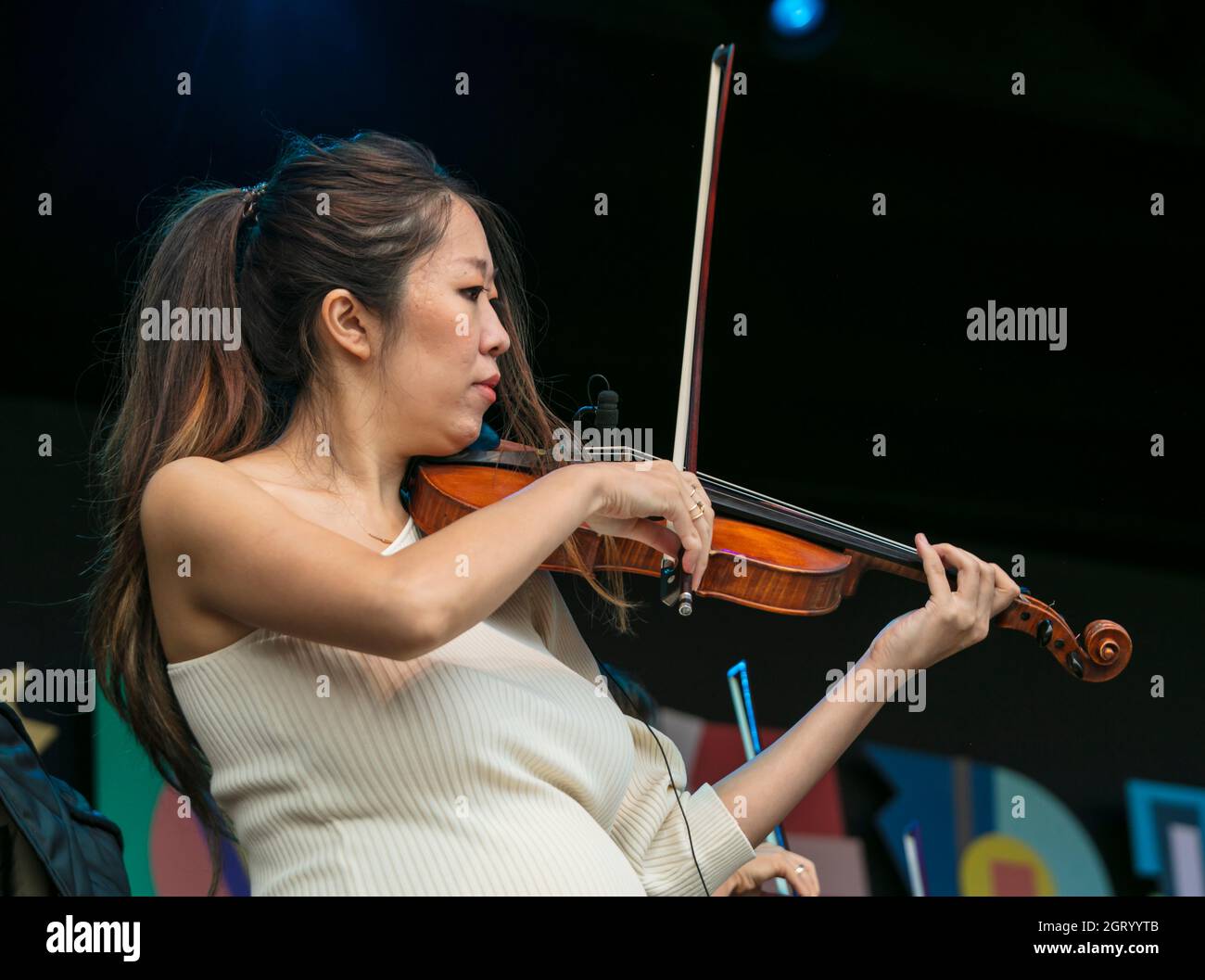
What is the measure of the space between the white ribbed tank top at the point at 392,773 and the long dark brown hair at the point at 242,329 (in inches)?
5.2

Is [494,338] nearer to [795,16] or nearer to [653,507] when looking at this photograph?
[653,507]

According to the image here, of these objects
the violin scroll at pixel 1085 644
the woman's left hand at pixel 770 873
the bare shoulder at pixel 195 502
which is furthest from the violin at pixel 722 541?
the woman's left hand at pixel 770 873

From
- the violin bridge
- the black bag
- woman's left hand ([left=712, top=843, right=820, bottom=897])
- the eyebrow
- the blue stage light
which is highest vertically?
the blue stage light

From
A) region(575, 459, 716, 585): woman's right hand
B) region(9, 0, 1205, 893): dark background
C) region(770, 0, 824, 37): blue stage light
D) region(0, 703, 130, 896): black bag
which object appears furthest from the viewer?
region(770, 0, 824, 37): blue stage light

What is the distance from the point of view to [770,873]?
1815 millimetres

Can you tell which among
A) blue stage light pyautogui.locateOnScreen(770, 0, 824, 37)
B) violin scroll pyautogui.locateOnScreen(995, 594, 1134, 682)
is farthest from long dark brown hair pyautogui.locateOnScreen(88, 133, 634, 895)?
blue stage light pyautogui.locateOnScreen(770, 0, 824, 37)

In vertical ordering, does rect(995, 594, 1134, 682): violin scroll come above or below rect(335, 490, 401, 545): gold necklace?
below

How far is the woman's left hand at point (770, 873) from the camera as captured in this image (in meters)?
1.80

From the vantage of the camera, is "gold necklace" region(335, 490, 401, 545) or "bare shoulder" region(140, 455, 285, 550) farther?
"gold necklace" region(335, 490, 401, 545)

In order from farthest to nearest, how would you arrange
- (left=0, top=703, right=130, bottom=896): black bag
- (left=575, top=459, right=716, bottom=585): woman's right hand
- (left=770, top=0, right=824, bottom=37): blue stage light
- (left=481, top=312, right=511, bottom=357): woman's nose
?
1. (left=770, top=0, right=824, bottom=37): blue stage light
2. (left=481, top=312, right=511, bottom=357): woman's nose
3. (left=575, top=459, right=716, bottom=585): woman's right hand
4. (left=0, top=703, right=130, bottom=896): black bag

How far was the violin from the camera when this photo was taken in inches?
62.0

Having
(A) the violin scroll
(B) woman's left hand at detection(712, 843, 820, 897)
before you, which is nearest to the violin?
(A) the violin scroll

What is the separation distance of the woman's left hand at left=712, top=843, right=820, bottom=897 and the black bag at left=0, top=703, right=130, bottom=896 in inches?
31.4

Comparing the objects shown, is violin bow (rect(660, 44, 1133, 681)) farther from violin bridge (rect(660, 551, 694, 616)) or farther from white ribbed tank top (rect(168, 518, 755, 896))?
white ribbed tank top (rect(168, 518, 755, 896))
